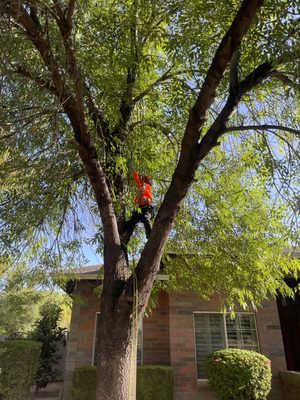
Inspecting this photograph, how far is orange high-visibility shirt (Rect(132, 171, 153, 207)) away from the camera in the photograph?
16.9 ft

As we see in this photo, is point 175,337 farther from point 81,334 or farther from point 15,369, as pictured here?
point 15,369

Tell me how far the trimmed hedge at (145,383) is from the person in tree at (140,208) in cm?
512

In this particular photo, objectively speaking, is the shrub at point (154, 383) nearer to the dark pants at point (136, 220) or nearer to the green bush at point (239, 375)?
the green bush at point (239, 375)

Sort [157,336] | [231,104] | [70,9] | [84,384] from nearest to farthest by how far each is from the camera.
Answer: [70,9] < [231,104] < [84,384] < [157,336]

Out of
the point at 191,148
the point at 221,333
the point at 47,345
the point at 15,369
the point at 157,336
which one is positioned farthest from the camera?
the point at 47,345

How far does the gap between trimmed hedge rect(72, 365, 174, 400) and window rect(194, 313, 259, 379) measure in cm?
104

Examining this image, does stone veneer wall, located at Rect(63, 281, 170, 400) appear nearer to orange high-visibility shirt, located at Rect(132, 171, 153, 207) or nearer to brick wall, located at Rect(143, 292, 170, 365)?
brick wall, located at Rect(143, 292, 170, 365)

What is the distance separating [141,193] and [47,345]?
10529mm

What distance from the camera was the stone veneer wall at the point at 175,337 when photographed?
9203 millimetres

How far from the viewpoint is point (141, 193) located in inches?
203

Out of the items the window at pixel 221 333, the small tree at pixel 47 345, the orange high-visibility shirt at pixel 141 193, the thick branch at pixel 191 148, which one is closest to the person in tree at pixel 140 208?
→ the orange high-visibility shirt at pixel 141 193

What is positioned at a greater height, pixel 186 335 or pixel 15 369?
pixel 186 335

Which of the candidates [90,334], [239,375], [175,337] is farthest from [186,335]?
[90,334]

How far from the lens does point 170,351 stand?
31.0 feet
